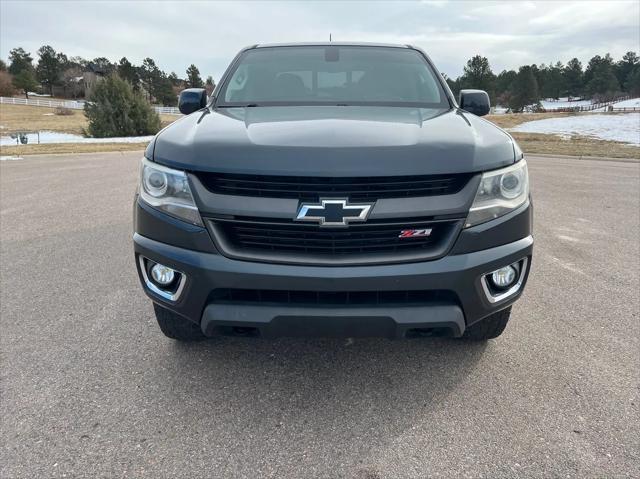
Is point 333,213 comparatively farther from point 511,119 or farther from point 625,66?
point 625,66

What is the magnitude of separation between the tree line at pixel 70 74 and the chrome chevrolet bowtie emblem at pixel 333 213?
7124 cm

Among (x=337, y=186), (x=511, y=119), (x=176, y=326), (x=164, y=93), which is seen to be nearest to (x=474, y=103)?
(x=337, y=186)

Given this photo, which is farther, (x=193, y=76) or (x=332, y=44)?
(x=193, y=76)

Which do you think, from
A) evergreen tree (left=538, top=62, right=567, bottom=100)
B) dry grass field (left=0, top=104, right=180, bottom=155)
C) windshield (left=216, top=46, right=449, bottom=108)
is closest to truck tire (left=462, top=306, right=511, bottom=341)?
windshield (left=216, top=46, right=449, bottom=108)

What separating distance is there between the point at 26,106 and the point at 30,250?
65.5 m

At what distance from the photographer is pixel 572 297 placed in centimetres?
356

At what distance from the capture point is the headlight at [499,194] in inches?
82.5

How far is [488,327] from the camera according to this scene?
2.64 metres

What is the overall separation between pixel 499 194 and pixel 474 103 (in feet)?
4.68

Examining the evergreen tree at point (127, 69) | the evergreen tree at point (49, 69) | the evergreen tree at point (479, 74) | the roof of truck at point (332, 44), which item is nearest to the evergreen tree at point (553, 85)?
the evergreen tree at point (479, 74)

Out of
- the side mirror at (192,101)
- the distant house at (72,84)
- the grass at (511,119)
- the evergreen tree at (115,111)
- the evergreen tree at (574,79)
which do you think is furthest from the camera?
the evergreen tree at (574,79)

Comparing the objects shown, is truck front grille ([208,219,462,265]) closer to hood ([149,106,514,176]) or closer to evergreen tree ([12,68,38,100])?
hood ([149,106,514,176])

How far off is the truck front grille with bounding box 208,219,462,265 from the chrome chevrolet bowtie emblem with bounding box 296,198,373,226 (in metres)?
0.03

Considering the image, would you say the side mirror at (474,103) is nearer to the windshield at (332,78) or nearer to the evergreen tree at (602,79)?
the windshield at (332,78)
